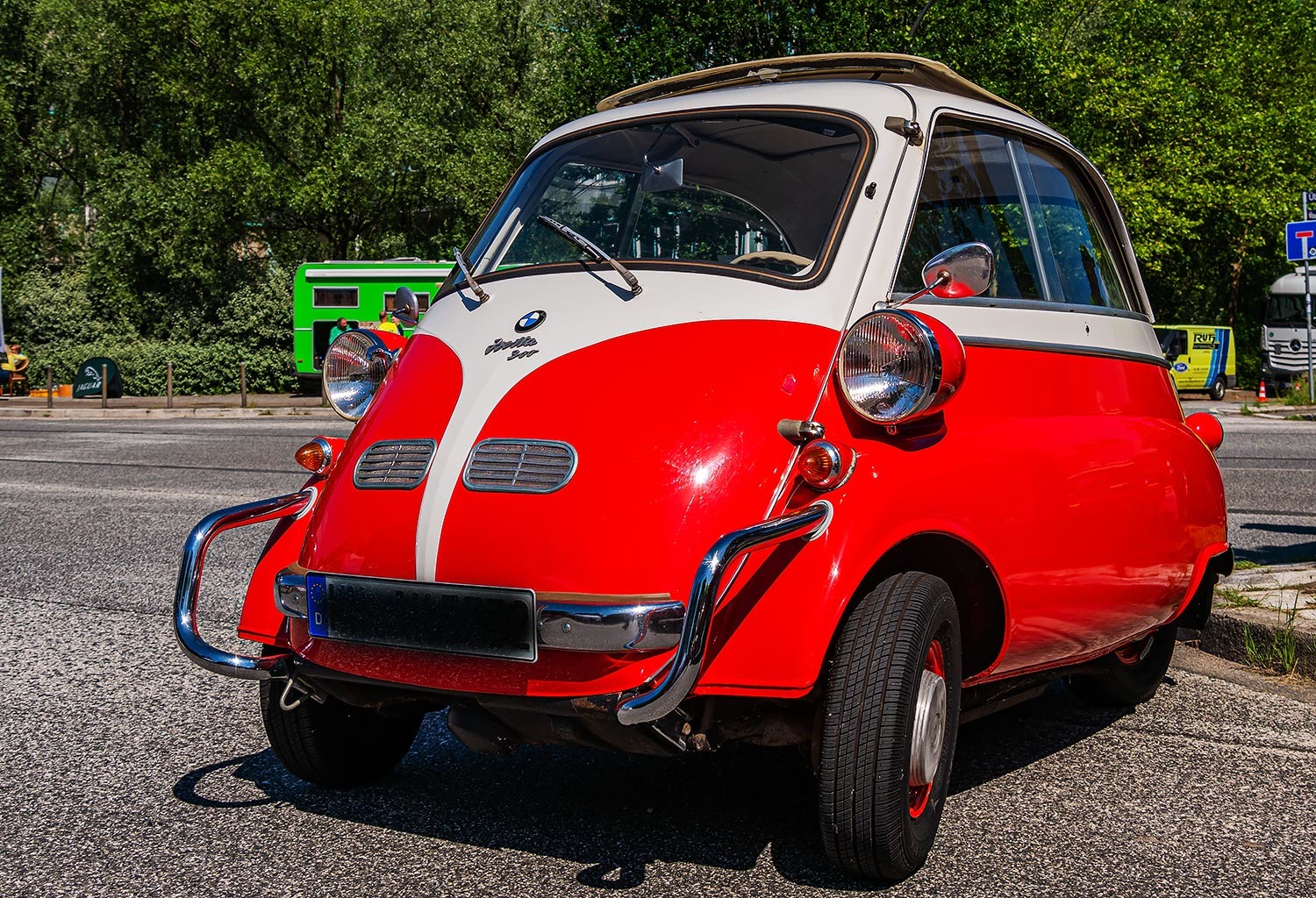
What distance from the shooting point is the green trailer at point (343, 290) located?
3181 centimetres

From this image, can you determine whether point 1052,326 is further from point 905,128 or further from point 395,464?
point 395,464

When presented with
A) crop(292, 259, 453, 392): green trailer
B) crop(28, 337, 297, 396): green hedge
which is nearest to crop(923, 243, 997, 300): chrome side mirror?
crop(292, 259, 453, 392): green trailer

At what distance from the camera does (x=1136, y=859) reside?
3555mm

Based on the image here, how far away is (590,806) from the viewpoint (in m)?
3.93

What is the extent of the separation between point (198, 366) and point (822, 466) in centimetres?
3430

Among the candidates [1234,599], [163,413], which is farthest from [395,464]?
[163,413]

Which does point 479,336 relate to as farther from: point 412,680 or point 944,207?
point 944,207

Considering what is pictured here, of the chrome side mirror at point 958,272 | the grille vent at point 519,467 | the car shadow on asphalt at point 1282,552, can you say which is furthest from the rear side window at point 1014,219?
the car shadow on asphalt at point 1282,552

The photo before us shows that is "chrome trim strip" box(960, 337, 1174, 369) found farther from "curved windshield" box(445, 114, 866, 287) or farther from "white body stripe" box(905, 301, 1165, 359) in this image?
"curved windshield" box(445, 114, 866, 287)

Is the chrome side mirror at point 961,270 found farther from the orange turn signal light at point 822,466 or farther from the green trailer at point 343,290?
the green trailer at point 343,290

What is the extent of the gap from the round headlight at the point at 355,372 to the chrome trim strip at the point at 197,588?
34 cm

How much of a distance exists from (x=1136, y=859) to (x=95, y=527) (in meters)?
8.29

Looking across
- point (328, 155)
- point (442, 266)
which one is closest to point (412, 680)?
point (442, 266)

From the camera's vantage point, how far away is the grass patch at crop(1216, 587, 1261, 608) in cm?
616
